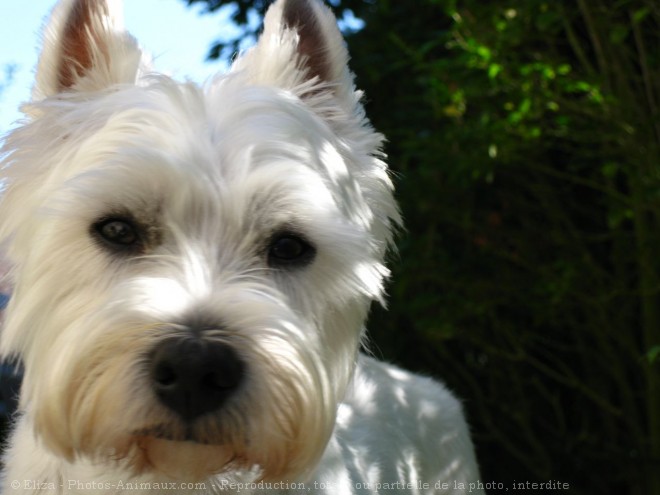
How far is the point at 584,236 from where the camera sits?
627 centimetres

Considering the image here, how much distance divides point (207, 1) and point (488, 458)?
4.07 m

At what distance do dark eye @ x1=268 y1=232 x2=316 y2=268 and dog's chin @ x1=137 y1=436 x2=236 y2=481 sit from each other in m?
0.60

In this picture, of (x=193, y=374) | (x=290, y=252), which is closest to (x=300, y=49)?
(x=290, y=252)

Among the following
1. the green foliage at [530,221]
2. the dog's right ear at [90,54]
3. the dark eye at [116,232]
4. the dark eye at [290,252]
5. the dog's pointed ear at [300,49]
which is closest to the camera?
the dark eye at [116,232]

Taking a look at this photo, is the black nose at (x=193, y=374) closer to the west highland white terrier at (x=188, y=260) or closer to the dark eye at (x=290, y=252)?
the west highland white terrier at (x=188, y=260)

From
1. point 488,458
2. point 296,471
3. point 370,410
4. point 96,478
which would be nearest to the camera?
point 296,471

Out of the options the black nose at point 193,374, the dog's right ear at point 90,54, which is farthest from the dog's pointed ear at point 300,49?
the black nose at point 193,374

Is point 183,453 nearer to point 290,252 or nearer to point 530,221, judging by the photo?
point 290,252

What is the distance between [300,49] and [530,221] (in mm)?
3855

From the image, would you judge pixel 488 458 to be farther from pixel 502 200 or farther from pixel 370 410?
pixel 370 410

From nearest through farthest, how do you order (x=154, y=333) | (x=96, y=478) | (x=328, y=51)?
(x=154, y=333) → (x=96, y=478) → (x=328, y=51)

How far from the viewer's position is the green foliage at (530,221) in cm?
511

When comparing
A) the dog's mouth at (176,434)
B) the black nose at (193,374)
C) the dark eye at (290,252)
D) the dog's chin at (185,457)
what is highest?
the dark eye at (290,252)

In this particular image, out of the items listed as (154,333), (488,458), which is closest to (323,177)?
(154,333)
